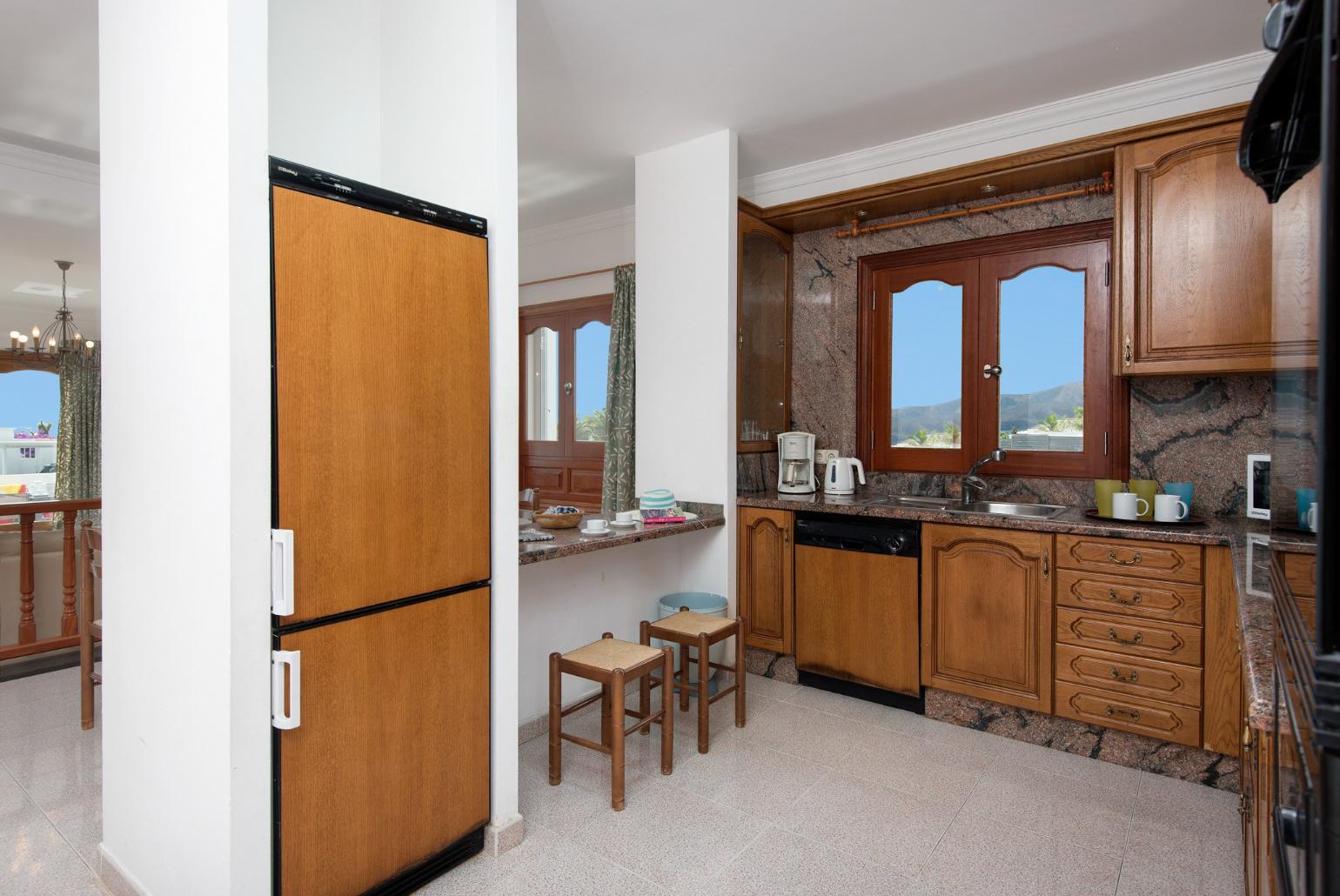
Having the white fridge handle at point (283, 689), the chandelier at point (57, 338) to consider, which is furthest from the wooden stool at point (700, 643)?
the chandelier at point (57, 338)

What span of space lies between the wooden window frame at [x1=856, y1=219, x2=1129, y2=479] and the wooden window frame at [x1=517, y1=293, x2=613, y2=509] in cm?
194

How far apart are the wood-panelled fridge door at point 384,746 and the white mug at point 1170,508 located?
2.59 m

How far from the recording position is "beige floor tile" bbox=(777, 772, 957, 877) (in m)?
2.18

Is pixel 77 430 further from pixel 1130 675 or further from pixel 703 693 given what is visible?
pixel 1130 675

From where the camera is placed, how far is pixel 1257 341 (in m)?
2.67

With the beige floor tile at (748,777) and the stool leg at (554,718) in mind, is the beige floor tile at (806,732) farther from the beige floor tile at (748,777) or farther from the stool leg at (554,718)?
the stool leg at (554,718)

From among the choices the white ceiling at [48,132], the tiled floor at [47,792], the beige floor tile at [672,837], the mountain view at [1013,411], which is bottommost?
the beige floor tile at [672,837]

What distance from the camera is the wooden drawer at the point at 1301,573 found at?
28.1 inches

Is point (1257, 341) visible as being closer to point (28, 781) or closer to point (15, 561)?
point (28, 781)

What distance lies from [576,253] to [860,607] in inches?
127

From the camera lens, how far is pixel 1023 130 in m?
3.22

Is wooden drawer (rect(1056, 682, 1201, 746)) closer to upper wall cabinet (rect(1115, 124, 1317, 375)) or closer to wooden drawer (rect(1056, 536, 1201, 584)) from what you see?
wooden drawer (rect(1056, 536, 1201, 584))

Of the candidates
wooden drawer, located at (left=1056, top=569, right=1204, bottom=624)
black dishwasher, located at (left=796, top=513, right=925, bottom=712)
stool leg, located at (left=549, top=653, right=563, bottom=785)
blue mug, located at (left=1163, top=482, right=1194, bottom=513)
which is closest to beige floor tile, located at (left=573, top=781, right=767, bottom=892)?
stool leg, located at (left=549, top=653, right=563, bottom=785)

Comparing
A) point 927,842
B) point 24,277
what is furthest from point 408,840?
point 24,277
